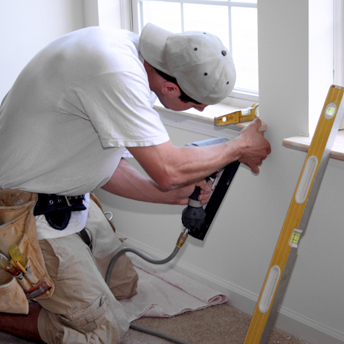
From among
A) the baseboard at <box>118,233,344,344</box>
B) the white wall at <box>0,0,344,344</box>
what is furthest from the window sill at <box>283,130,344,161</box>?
the baseboard at <box>118,233,344,344</box>

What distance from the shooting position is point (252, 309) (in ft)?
7.09

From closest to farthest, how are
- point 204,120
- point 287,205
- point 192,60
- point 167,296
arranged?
point 192,60 → point 287,205 → point 204,120 → point 167,296

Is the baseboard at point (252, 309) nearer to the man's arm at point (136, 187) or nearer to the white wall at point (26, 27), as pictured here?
the man's arm at point (136, 187)

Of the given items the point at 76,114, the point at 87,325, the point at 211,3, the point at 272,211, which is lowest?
the point at 87,325

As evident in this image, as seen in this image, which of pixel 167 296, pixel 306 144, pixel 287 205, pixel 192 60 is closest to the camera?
pixel 192 60

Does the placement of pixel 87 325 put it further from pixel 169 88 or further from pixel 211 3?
pixel 211 3

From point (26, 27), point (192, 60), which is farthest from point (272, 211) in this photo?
point (26, 27)

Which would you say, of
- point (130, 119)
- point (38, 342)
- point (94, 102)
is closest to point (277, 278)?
point (130, 119)

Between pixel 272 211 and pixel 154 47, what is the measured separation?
890 mm

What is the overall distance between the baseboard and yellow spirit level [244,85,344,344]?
0.77m

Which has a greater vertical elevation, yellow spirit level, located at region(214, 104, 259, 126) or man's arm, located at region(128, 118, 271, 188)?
yellow spirit level, located at region(214, 104, 259, 126)

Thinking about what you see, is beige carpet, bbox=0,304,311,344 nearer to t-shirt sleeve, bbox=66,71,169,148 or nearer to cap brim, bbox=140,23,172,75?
t-shirt sleeve, bbox=66,71,169,148

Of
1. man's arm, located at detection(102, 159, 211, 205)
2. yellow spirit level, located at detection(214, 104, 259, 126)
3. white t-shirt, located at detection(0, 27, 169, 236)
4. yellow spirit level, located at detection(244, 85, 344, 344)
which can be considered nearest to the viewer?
yellow spirit level, located at detection(244, 85, 344, 344)

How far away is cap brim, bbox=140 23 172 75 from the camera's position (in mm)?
1422
